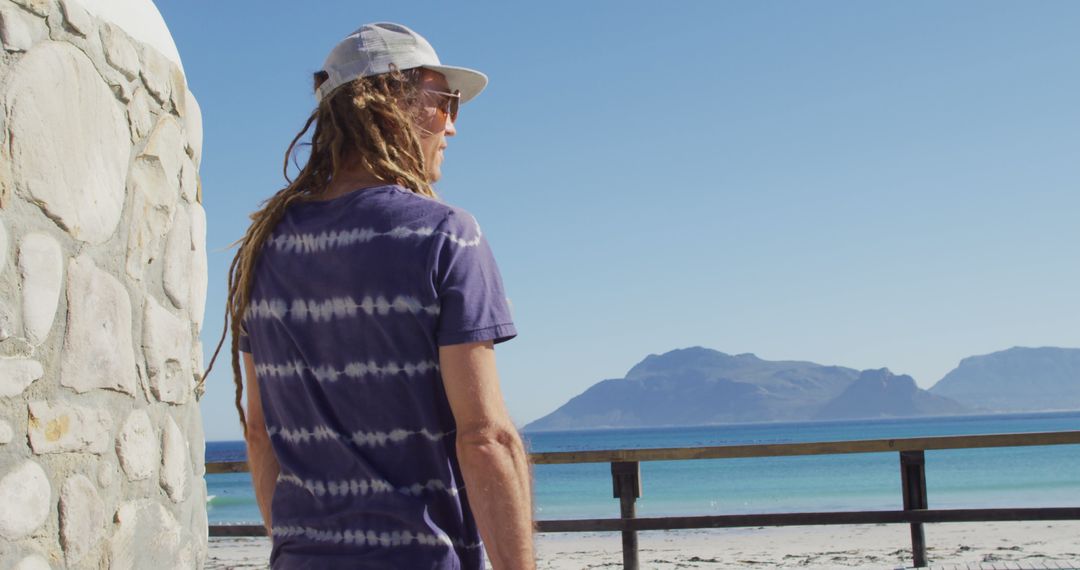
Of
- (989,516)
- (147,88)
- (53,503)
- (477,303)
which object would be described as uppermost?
(147,88)

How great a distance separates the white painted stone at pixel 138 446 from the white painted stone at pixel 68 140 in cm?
47

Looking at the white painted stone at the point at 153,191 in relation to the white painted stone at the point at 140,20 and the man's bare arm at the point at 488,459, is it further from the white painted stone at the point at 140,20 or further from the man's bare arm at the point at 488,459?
the man's bare arm at the point at 488,459

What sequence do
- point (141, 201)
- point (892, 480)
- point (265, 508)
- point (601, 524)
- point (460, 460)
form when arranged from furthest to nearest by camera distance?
point (892, 480) → point (601, 524) → point (141, 201) → point (265, 508) → point (460, 460)

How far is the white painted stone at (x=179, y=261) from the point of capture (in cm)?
297

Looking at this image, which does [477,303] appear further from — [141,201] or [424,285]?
[141,201]

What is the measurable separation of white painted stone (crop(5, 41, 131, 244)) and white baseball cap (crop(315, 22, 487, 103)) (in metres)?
1.14

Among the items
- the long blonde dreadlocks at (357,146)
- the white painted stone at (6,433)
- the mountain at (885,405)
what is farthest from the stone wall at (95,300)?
the mountain at (885,405)

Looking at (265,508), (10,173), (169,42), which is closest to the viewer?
Result: (265,508)

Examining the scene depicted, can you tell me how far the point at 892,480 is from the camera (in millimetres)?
36250

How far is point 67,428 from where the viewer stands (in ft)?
7.90

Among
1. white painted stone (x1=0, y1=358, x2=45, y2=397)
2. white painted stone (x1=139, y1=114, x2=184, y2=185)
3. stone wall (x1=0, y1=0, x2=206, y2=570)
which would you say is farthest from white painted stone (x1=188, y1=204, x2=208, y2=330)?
white painted stone (x1=0, y1=358, x2=45, y2=397)

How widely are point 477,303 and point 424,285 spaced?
0.07 meters

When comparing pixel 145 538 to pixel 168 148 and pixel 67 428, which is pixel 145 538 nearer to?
pixel 67 428

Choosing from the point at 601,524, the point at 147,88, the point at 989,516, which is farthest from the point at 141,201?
the point at 989,516
